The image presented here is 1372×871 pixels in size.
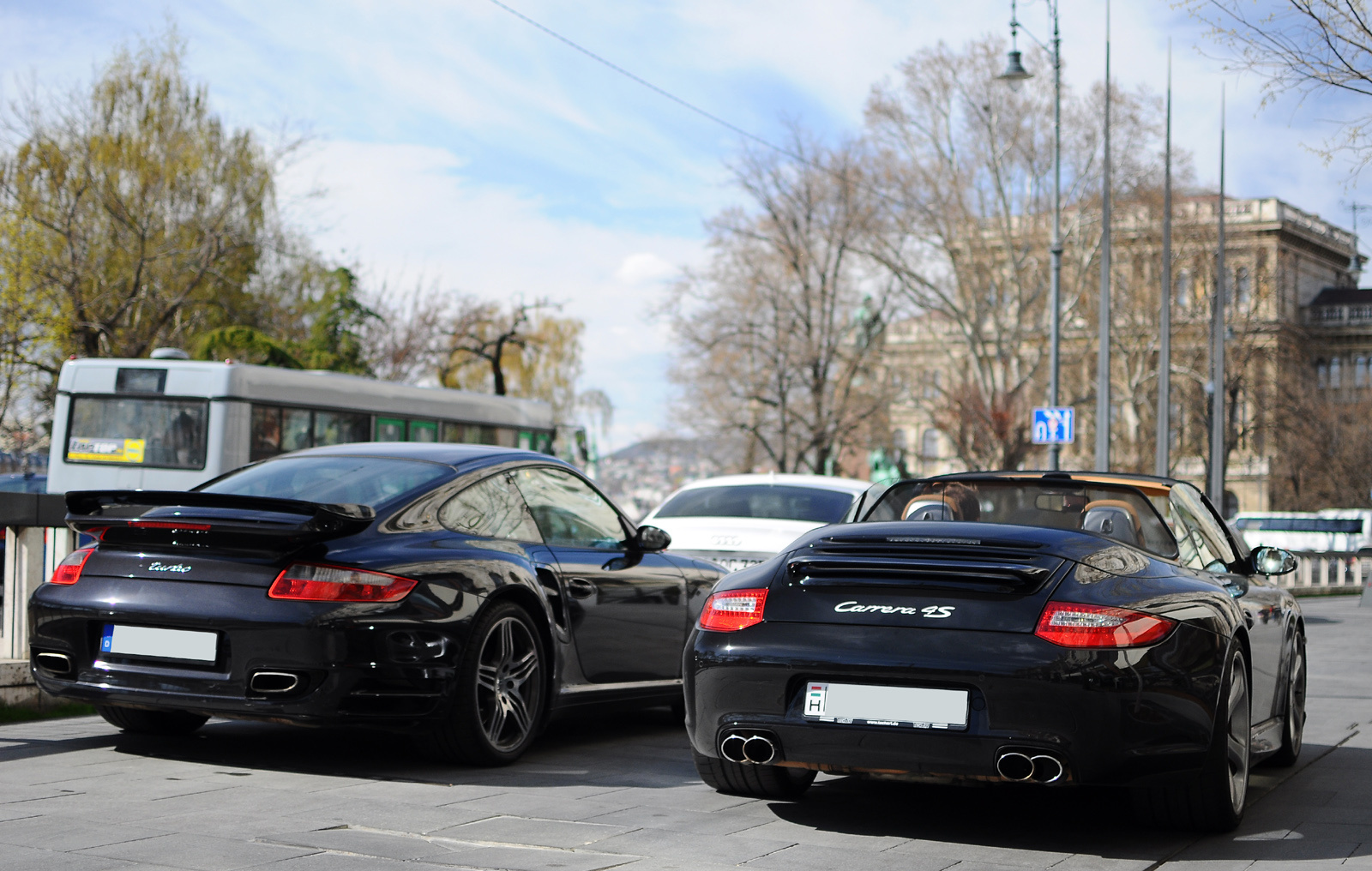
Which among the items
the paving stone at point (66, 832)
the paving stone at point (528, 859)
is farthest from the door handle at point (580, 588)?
the paving stone at point (66, 832)

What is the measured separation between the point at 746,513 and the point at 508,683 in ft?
18.5

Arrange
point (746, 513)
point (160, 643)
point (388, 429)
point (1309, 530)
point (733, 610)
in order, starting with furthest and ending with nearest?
point (1309, 530) → point (388, 429) → point (746, 513) → point (160, 643) → point (733, 610)

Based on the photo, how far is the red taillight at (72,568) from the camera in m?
6.40

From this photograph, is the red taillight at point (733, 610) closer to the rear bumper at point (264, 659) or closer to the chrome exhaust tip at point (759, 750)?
the chrome exhaust tip at point (759, 750)

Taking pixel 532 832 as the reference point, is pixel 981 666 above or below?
above

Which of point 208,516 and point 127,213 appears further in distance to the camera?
point 127,213

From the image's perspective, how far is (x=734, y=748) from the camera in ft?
17.3

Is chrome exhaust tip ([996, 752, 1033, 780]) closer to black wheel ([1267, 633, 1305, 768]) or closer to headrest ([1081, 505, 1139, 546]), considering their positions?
headrest ([1081, 505, 1139, 546])

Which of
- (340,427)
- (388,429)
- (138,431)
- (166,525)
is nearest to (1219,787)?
(166,525)

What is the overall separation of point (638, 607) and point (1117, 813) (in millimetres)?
2688

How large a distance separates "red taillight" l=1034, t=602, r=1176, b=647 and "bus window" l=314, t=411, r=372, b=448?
54.8 feet

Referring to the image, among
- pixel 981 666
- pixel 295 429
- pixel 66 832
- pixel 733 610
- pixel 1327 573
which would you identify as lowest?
pixel 66 832

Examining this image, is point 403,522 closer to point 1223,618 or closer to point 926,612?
point 926,612

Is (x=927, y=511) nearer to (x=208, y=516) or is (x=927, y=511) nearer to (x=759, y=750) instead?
(x=759, y=750)
